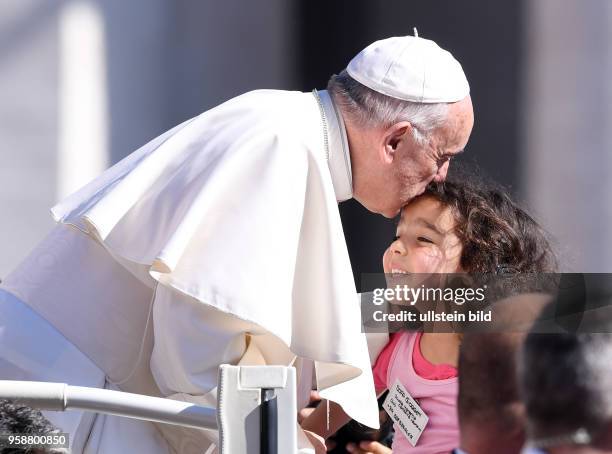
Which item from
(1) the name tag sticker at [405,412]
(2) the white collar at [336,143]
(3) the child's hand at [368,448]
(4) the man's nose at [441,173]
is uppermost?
(2) the white collar at [336,143]

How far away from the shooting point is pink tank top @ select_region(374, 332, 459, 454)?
8.48ft

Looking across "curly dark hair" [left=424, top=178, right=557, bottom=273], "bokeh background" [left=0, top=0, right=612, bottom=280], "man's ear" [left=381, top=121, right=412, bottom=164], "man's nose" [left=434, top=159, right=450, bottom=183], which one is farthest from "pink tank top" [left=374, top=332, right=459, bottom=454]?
"bokeh background" [left=0, top=0, right=612, bottom=280]

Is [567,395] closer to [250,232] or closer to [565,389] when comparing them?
[565,389]

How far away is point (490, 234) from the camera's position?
119 inches

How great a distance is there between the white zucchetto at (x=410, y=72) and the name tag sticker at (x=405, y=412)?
0.72 metres

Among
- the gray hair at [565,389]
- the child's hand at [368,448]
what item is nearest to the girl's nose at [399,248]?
the child's hand at [368,448]

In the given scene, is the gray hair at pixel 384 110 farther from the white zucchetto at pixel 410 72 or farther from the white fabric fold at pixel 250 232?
the white fabric fold at pixel 250 232

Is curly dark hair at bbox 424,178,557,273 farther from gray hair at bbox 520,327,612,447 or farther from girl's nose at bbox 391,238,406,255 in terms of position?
gray hair at bbox 520,327,612,447

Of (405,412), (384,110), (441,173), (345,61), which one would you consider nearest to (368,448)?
(405,412)

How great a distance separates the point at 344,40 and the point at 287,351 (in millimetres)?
3366

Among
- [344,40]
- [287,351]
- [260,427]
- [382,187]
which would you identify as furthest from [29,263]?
[344,40]

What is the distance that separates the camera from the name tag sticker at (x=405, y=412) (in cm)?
277

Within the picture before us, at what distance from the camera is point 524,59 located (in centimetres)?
507

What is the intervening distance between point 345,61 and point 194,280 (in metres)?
3.45
